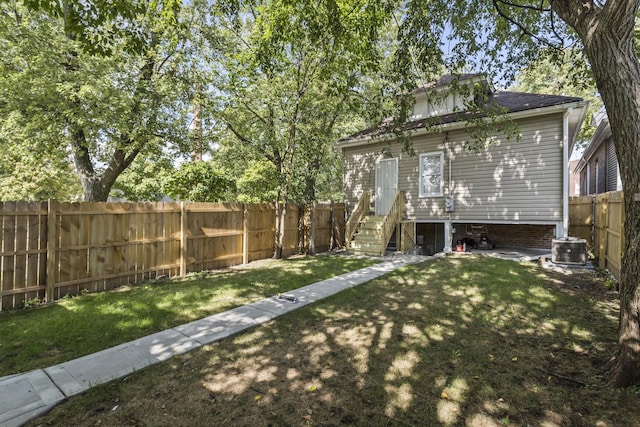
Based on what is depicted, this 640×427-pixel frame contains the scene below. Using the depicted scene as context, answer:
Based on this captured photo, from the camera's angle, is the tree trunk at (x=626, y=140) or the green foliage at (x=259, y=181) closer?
the tree trunk at (x=626, y=140)

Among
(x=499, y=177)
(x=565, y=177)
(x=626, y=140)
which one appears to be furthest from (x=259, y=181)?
(x=626, y=140)

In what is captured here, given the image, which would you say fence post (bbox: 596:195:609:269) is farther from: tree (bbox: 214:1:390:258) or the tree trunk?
tree (bbox: 214:1:390:258)

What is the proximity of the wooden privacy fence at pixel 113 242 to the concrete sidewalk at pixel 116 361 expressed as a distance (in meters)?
3.05

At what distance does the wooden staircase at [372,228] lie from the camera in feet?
35.6

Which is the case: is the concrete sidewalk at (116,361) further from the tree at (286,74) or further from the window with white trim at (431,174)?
the window with white trim at (431,174)

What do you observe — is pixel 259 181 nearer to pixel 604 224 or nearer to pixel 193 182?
pixel 193 182

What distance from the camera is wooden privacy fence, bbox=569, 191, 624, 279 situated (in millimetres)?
6043

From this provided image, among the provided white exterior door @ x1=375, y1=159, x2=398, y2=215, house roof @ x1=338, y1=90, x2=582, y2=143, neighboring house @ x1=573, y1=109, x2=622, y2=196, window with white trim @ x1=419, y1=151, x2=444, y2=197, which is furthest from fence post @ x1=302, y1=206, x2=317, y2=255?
neighboring house @ x1=573, y1=109, x2=622, y2=196

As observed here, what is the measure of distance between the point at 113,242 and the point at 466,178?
1067cm

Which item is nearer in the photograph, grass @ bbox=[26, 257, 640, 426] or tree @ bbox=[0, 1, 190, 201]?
grass @ bbox=[26, 257, 640, 426]

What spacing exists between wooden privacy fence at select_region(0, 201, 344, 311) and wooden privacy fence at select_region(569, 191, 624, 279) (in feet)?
28.0

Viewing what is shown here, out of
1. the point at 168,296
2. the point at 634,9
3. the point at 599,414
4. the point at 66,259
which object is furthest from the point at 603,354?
the point at 66,259

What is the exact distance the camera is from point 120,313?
4988mm

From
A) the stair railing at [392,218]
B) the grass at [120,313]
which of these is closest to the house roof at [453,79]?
the stair railing at [392,218]
